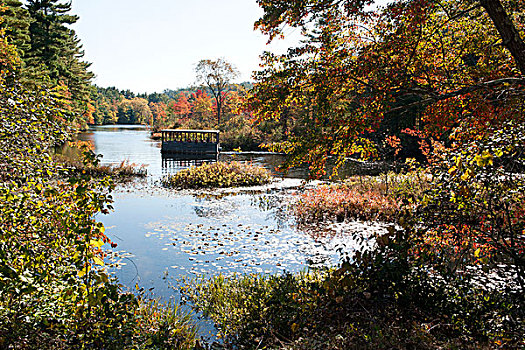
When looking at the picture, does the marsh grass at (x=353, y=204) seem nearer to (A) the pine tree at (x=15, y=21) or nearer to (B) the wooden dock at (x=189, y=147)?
(B) the wooden dock at (x=189, y=147)

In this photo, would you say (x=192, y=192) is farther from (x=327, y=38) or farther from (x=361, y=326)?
(x=361, y=326)

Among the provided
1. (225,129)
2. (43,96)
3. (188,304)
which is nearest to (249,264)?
(188,304)

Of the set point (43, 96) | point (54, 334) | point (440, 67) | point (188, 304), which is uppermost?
point (440, 67)

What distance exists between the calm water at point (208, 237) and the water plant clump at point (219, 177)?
61.9 inches

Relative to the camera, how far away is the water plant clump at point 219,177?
16.1 meters

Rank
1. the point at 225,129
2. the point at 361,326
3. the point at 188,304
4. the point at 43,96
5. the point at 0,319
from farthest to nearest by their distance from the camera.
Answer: the point at 225,129 < the point at 188,304 < the point at 43,96 < the point at 361,326 < the point at 0,319

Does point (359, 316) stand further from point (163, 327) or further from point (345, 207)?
point (345, 207)

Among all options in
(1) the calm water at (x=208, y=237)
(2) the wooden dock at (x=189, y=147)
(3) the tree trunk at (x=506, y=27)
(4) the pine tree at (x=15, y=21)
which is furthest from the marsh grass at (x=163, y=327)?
(2) the wooden dock at (x=189, y=147)

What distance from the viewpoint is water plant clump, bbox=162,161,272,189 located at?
16.1 metres

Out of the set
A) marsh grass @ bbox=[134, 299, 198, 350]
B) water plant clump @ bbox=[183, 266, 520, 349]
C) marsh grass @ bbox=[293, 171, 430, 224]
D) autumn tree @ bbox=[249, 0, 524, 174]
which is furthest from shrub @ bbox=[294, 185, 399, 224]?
marsh grass @ bbox=[134, 299, 198, 350]

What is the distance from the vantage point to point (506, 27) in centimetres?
460

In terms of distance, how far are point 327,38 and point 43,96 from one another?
13.3 ft

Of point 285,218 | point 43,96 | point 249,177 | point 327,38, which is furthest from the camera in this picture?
point 249,177

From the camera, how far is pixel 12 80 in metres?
3.80
